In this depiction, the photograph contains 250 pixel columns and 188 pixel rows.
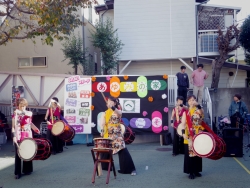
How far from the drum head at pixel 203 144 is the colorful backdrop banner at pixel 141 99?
5611 mm

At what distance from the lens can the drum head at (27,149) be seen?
8.02 meters

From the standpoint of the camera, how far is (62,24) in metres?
13.1

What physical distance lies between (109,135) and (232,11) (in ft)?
44.5

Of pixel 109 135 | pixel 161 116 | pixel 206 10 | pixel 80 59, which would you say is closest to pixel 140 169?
pixel 109 135

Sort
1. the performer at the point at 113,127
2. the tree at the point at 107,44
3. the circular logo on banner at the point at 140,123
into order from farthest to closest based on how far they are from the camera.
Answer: the tree at the point at 107,44 → the circular logo on banner at the point at 140,123 → the performer at the point at 113,127

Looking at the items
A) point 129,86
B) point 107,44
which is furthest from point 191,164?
point 107,44

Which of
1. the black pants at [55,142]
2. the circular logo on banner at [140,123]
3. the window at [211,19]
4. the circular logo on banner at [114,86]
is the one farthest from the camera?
the window at [211,19]

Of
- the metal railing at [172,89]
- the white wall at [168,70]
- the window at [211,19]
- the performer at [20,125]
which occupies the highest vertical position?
the window at [211,19]

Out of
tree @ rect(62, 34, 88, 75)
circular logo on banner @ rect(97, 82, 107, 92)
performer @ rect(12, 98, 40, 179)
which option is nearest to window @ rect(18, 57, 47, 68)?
tree @ rect(62, 34, 88, 75)

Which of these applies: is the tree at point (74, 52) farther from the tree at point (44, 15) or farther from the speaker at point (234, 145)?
the speaker at point (234, 145)

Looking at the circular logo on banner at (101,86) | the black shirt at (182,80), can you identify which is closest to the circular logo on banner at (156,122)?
the black shirt at (182,80)

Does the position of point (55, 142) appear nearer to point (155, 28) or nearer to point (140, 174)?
point (140, 174)

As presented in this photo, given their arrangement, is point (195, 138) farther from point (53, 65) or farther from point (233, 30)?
point (53, 65)

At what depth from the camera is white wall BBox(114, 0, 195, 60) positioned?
18.5m
